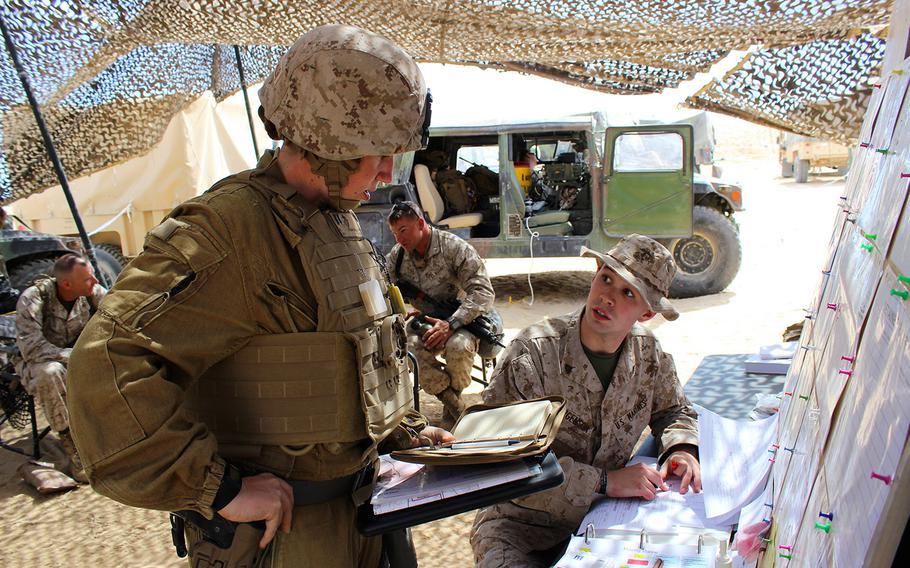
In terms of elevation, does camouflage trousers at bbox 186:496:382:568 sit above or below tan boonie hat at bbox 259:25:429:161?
below

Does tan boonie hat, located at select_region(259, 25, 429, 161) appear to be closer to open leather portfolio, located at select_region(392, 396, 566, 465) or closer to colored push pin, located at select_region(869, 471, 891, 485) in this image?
open leather portfolio, located at select_region(392, 396, 566, 465)

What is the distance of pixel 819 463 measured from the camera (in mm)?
1195

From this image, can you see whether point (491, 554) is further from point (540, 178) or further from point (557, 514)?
point (540, 178)

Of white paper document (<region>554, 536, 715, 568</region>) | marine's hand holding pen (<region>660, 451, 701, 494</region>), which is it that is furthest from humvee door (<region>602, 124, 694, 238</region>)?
white paper document (<region>554, 536, 715, 568</region>)

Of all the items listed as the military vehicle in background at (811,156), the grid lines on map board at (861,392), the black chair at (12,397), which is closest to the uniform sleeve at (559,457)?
the grid lines on map board at (861,392)

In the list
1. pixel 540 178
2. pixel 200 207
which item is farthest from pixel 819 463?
pixel 540 178

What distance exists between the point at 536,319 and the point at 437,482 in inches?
245

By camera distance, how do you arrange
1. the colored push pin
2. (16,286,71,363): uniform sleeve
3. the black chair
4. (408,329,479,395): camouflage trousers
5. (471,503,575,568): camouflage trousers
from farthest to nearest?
(408,329,479,395): camouflage trousers
the black chair
(16,286,71,363): uniform sleeve
(471,503,575,568): camouflage trousers
the colored push pin

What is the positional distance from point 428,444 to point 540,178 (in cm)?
776

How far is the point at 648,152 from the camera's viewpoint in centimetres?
826

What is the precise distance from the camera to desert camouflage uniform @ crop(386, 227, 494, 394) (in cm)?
471

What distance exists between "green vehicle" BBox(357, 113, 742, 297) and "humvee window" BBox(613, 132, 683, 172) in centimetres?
1

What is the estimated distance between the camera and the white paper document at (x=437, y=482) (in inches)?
54.1

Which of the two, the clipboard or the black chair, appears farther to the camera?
the black chair
